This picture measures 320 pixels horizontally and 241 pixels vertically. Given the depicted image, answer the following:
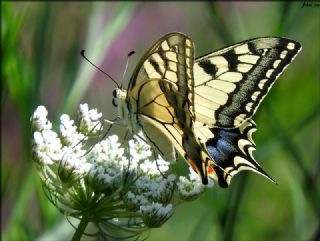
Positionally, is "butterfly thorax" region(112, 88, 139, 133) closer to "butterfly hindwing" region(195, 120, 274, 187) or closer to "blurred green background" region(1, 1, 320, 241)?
"butterfly hindwing" region(195, 120, 274, 187)

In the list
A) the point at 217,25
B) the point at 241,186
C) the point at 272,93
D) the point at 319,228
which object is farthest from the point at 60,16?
the point at 319,228

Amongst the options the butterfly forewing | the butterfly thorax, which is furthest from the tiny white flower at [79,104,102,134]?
the butterfly forewing

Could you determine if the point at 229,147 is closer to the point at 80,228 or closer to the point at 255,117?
the point at 255,117

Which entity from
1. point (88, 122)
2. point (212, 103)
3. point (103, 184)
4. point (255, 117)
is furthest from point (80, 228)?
point (255, 117)

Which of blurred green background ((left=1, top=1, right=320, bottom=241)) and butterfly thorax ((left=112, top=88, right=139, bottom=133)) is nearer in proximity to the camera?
butterfly thorax ((left=112, top=88, right=139, bottom=133))

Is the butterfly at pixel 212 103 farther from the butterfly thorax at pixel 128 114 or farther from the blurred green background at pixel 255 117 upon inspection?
the blurred green background at pixel 255 117

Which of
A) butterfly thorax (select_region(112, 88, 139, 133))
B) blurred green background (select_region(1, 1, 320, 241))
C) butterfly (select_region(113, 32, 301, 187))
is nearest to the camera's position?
butterfly (select_region(113, 32, 301, 187))

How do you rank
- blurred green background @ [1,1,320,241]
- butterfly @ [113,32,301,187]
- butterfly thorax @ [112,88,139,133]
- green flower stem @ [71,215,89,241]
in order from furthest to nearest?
blurred green background @ [1,1,320,241]
butterfly thorax @ [112,88,139,133]
butterfly @ [113,32,301,187]
green flower stem @ [71,215,89,241]

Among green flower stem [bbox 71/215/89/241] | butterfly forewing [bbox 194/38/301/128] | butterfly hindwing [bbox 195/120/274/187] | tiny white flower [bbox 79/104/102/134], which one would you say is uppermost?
tiny white flower [bbox 79/104/102/134]
